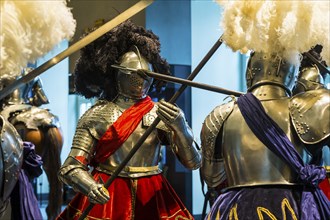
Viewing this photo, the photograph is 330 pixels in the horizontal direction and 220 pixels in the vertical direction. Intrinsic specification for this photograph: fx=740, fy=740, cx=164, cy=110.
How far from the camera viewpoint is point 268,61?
2482 mm

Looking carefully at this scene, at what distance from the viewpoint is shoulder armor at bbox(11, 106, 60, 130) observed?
4.46 metres

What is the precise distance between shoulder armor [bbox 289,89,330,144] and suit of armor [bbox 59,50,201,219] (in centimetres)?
59

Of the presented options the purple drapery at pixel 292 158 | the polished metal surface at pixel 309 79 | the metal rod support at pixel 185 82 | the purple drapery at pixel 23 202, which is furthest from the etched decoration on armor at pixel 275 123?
the purple drapery at pixel 23 202

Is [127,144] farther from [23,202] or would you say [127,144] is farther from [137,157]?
[23,202]

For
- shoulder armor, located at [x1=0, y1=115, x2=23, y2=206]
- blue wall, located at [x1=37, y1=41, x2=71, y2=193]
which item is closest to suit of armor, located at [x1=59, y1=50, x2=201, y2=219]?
shoulder armor, located at [x1=0, y1=115, x2=23, y2=206]

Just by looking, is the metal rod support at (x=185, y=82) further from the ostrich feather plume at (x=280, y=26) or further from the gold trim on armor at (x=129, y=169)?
the gold trim on armor at (x=129, y=169)

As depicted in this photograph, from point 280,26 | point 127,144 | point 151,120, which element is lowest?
point 127,144

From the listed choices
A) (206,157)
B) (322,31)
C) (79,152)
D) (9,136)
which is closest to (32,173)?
(79,152)

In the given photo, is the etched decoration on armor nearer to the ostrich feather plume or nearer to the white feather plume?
the ostrich feather plume

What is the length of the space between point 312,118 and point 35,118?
2.51 m

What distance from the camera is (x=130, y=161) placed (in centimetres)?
302

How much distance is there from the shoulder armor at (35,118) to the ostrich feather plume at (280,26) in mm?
2308

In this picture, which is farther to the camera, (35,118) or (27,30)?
(35,118)

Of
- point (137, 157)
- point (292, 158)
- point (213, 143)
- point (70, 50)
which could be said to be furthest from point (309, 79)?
point (70, 50)
